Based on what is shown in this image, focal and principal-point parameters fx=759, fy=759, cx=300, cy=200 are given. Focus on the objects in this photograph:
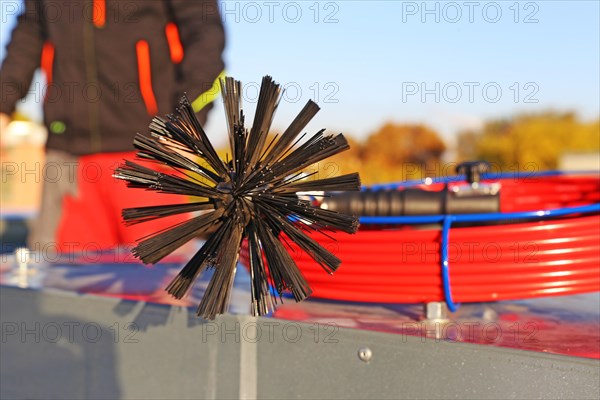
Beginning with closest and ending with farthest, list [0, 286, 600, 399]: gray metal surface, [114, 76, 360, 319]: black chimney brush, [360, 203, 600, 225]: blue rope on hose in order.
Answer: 1. [114, 76, 360, 319]: black chimney brush
2. [0, 286, 600, 399]: gray metal surface
3. [360, 203, 600, 225]: blue rope on hose

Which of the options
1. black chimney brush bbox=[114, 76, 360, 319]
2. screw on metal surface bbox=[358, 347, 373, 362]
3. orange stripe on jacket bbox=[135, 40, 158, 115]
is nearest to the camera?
black chimney brush bbox=[114, 76, 360, 319]

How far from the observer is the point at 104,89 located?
331 centimetres

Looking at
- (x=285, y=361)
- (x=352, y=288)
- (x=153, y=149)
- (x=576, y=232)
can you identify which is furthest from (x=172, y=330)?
(x=576, y=232)

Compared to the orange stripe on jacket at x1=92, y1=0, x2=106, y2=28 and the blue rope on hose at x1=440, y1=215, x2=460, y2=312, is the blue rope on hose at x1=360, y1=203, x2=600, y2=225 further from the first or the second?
the orange stripe on jacket at x1=92, y1=0, x2=106, y2=28

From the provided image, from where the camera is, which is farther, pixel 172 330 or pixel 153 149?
pixel 172 330

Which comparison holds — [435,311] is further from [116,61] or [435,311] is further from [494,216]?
[116,61]

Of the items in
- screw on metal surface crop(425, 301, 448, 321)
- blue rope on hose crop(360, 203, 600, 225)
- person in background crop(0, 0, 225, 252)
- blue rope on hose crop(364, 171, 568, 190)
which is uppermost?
person in background crop(0, 0, 225, 252)

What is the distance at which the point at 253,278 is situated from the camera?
146cm

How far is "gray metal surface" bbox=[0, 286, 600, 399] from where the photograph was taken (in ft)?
5.08

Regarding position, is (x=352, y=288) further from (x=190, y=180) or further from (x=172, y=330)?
(x=190, y=180)

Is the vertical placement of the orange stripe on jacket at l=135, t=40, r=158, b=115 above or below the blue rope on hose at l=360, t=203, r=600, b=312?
above

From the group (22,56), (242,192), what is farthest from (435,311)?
(22,56)

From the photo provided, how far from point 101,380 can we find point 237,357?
445 millimetres

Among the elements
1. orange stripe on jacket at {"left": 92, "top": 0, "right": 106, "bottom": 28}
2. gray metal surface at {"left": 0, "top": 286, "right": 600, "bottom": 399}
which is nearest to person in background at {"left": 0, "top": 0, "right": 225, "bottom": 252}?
orange stripe on jacket at {"left": 92, "top": 0, "right": 106, "bottom": 28}
